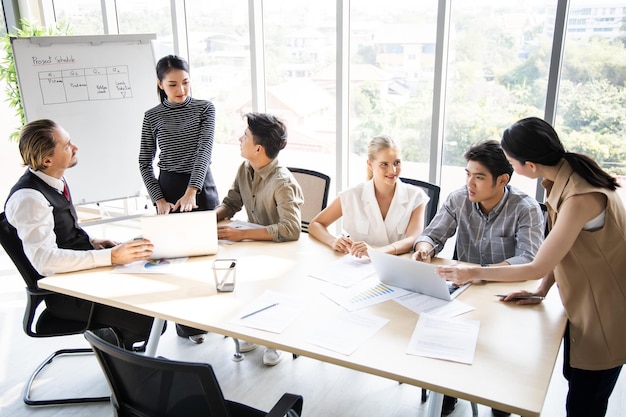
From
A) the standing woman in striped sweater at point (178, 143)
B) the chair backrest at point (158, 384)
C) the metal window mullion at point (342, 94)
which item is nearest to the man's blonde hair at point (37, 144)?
the standing woman in striped sweater at point (178, 143)

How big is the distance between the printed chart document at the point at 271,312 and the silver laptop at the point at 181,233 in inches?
18.9

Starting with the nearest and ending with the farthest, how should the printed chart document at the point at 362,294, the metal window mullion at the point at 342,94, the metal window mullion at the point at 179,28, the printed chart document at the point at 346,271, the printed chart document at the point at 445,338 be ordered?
1. the printed chart document at the point at 445,338
2. the printed chart document at the point at 362,294
3. the printed chart document at the point at 346,271
4. the metal window mullion at the point at 342,94
5. the metal window mullion at the point at 179,28

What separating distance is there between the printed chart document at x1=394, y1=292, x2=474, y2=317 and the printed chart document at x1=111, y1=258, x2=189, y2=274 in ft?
3.16

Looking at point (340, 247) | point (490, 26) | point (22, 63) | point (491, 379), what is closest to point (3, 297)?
point (22, 63)

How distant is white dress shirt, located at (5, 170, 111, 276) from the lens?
2184 millimetres

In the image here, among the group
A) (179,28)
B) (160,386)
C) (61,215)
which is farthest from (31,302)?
(179,28)

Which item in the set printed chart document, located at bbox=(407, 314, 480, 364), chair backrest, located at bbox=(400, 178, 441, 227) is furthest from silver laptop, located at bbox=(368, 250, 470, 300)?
chair backrest, located at bbox=(400, 178, 441, 227)

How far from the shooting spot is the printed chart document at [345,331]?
1.63 metres

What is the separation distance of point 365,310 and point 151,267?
958mm

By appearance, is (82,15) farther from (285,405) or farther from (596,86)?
(285,405)

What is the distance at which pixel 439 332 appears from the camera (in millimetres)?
1688

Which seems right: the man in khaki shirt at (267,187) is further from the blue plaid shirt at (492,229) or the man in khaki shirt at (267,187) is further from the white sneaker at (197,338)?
the white sneaker at (197,338)

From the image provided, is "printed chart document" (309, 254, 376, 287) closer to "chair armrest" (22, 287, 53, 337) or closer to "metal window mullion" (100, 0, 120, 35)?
"chair armrest" (22, 287, 53, 337)

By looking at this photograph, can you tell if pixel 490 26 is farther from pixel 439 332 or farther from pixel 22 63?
pixel 22 63
